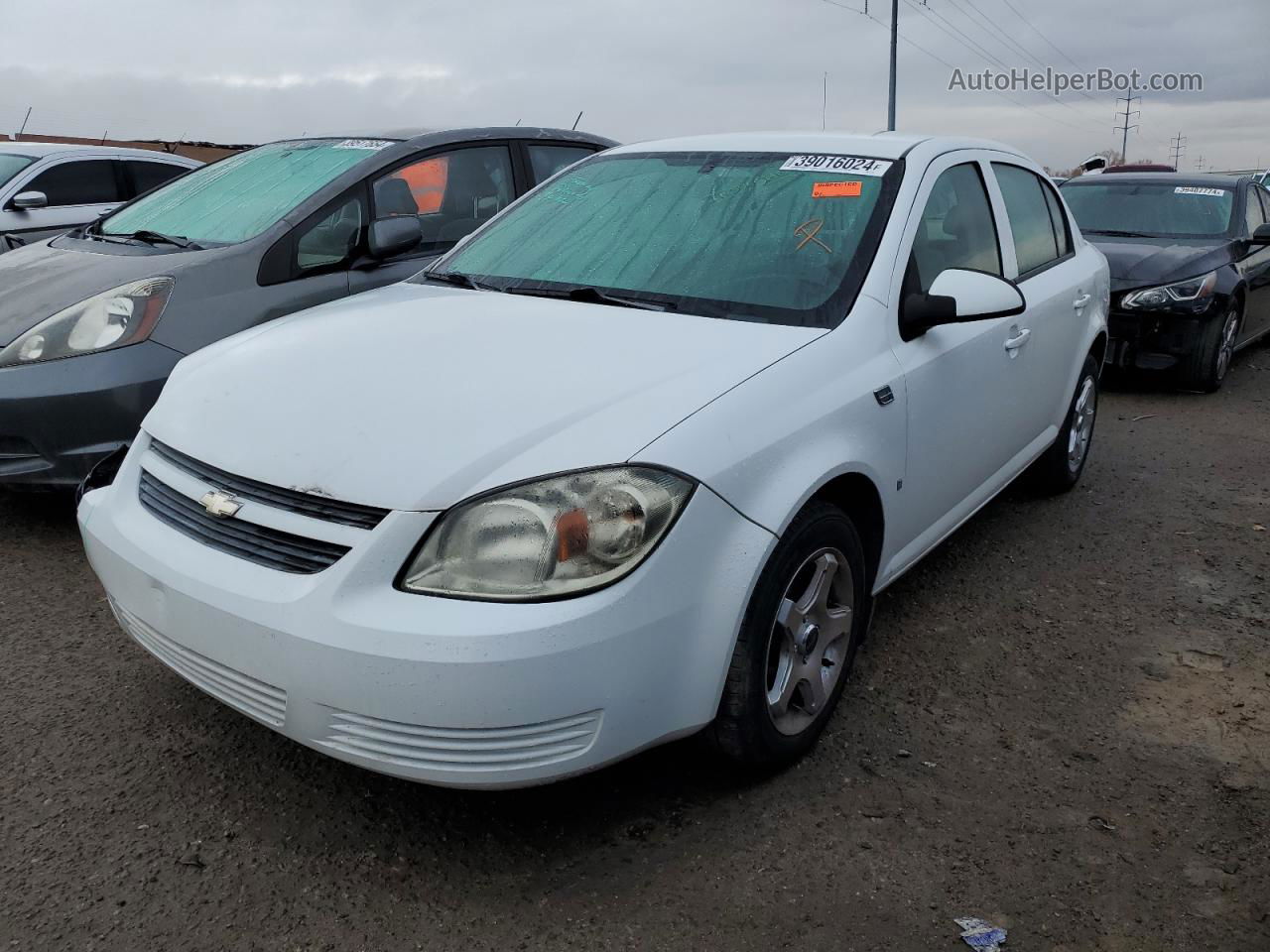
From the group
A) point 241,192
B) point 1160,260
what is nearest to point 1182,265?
point 1160,260

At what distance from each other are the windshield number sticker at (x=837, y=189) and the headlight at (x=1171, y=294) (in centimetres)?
504

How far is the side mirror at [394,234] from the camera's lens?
4.29 metres

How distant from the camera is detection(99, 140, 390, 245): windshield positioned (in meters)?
4.62

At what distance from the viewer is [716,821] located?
8.38 ft

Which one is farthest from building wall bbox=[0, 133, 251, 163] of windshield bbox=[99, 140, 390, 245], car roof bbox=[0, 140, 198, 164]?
windshield bbox=[99, 140, 390, 245]

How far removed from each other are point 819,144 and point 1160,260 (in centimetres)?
515

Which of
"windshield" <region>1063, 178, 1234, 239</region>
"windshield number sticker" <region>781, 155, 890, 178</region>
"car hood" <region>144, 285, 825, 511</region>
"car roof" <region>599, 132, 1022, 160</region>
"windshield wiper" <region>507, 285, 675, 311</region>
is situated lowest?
"windshield" <region>1063, 178, 1234, 239</region>

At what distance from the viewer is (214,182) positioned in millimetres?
5141

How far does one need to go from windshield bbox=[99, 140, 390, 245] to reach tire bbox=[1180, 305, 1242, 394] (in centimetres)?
576

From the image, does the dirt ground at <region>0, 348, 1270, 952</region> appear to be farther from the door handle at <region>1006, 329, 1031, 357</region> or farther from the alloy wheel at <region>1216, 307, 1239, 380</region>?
the alloy wheel at <region>1216, 307, 1239, 380</region>

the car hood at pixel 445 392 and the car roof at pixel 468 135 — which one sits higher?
the car roof at pixel 468 135

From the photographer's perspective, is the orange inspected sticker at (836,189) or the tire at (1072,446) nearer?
the orange inspected sticker at (836,189)

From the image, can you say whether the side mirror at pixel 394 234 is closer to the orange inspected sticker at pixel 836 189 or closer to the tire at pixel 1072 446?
the orange inspected sticker at pixel 836 189

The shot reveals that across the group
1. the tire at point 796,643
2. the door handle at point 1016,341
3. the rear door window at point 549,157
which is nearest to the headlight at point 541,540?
the tire at point 796,643
